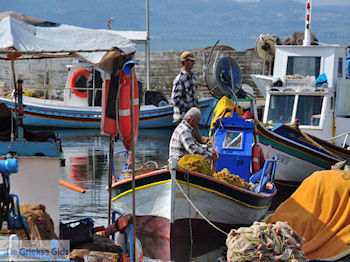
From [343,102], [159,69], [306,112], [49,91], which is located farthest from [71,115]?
[343,102]

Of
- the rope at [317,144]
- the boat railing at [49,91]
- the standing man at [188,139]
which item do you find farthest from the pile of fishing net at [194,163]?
the boat railing at [49,91]

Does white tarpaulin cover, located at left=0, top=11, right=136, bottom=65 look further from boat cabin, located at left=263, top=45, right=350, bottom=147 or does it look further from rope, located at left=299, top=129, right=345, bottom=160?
boat cabin, located at left=263, top=45, right=350, bottom=147

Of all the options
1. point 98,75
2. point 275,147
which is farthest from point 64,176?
point 98,75

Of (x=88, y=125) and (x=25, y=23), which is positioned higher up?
(x=25, y=23)

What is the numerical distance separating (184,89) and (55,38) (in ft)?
14.8

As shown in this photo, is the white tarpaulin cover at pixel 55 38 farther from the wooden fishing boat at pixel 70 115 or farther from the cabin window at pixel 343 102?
the wooden fishing boat at pixel 70 115

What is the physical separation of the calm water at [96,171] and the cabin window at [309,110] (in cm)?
447

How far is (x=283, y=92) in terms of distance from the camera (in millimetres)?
15047

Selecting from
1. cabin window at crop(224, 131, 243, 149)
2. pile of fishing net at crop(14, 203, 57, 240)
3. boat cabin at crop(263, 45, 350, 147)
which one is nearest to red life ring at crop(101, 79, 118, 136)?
pile of fishing net at crop(14, 203, 57, 240)

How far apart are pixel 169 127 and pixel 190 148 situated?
18.1m

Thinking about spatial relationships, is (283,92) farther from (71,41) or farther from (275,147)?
(71,41)

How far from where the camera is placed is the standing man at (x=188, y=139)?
31.0ft

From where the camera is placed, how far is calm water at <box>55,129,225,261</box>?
31.7 ft

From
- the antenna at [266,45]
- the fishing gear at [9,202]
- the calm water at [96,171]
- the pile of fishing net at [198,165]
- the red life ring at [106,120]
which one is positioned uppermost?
the antenna at [266,45]
